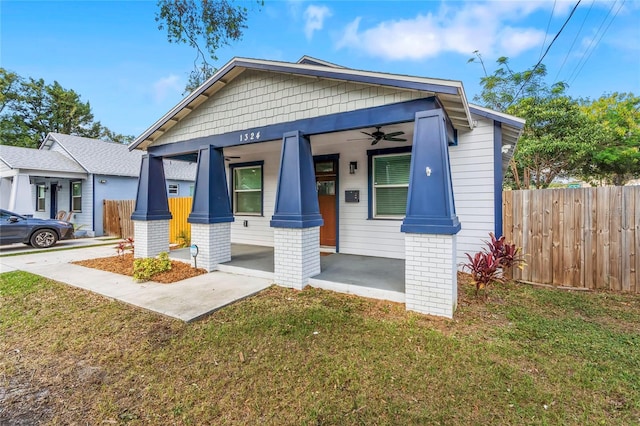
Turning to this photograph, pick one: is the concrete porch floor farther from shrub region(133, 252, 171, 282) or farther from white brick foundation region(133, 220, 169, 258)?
shrub region(133, 252, 171, 282)

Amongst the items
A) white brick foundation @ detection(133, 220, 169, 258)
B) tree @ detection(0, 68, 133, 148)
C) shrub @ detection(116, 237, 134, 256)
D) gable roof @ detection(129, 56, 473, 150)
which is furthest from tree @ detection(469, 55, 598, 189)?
tree @ detection(0, 68, 133, 148)

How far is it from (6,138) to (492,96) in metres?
37.4

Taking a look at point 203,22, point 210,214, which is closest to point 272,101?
point 210,214

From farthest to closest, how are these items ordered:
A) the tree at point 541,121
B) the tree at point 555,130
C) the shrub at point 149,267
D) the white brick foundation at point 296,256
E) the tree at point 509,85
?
the tree at point 509,85 → the tree at point 541,121 → the tree at point 555,130 → the shrub at point 149,267 → the white brick foundation at point 296,256

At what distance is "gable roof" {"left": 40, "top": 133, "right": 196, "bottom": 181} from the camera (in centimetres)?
1357

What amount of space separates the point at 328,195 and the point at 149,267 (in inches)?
180

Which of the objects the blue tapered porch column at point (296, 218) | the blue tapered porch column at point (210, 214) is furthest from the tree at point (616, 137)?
the blue tapered porch column at point (210, 214)

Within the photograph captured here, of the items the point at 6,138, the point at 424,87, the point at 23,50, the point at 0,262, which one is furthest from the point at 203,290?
the point at 6,138

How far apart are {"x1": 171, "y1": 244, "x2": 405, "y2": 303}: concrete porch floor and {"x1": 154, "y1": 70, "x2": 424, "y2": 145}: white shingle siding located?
2951mm

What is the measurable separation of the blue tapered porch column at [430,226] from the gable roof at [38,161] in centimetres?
1513

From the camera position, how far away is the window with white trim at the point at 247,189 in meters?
9.06

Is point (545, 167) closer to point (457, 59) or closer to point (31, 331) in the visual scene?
point (457, 59)

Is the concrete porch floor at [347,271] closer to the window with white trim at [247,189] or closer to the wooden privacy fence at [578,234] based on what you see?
the window with white trim at [247,189]

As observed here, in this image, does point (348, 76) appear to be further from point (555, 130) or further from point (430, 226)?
point (555, 130)
